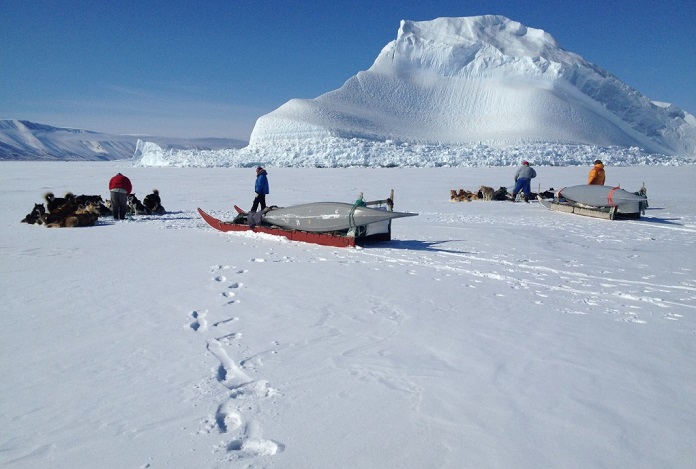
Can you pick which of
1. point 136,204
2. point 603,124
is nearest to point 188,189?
point 136,204

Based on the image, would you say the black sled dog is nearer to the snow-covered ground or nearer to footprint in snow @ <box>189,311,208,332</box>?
the snow-covered ground

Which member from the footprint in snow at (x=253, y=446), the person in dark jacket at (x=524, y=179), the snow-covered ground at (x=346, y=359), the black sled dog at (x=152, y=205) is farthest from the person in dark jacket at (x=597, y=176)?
the footprint in snow at (x=253, y=446)

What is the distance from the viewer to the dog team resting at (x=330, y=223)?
855 cm

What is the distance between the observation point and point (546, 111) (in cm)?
9269

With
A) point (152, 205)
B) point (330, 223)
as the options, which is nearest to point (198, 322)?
point (330, 223)

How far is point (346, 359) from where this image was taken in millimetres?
3873

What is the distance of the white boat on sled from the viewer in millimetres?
12352

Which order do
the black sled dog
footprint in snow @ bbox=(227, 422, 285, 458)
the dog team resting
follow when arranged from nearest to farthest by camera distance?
1. footprint in snow @ bbox=(227, 422, 285, 458)
2. the dog team resting
3. the black sled dog

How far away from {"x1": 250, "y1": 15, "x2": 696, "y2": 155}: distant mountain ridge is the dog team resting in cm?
7578

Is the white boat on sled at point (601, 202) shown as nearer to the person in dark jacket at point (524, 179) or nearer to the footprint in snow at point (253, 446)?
the person in dark jacket at point (524, 179)

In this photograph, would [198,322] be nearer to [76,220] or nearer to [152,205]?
[76,220]

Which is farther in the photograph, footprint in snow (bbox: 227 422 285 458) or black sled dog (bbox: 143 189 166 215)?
black sled dog (bbox: 143 189 166 215)

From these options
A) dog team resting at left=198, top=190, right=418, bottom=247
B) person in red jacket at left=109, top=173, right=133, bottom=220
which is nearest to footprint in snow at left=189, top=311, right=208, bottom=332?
dog team resting at left=198, top=190, right=418, bottom=247

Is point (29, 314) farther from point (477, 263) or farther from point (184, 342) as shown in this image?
point (477, 263)
